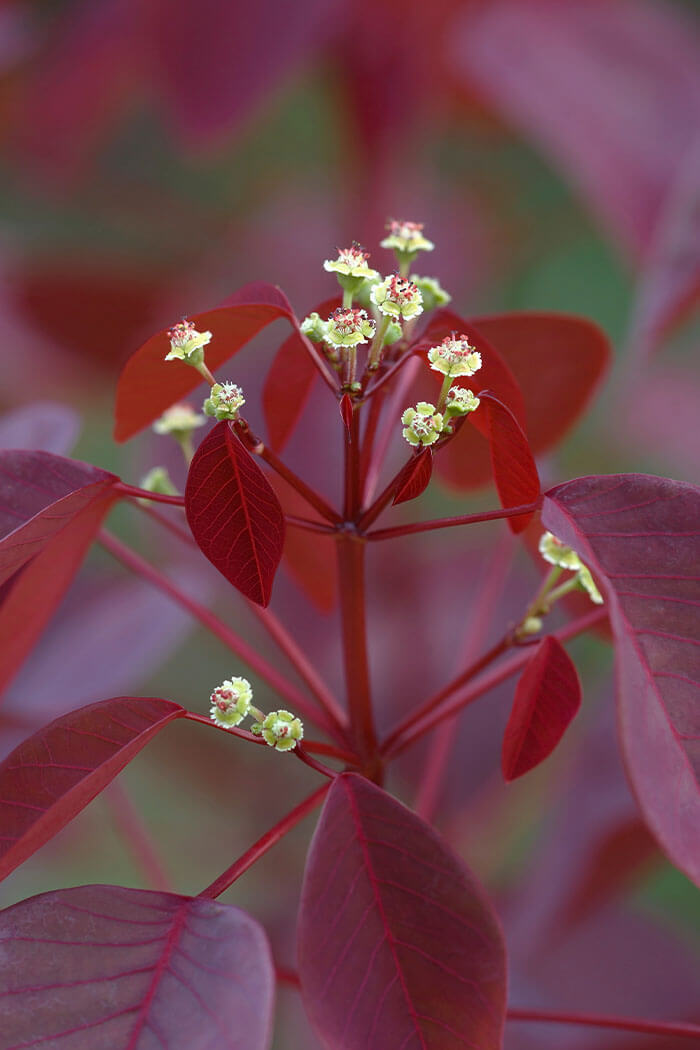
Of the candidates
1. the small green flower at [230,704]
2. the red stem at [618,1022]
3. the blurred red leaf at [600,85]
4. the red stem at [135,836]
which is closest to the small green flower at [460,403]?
the small green flower at [230,704]

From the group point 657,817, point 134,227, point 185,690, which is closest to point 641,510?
point 657,817

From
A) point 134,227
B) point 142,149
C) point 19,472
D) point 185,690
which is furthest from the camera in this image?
point 142,149

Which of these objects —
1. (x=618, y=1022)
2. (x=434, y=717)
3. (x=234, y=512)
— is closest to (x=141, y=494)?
(x=234, y=512)

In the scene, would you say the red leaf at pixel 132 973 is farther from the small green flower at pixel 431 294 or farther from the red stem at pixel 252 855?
the small green flower at pixel 431 294

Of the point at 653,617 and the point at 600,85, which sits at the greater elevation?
the point at 600,85

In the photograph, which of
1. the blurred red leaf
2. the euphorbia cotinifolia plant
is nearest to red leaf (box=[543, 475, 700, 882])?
the euphorbia cotinifolia plant

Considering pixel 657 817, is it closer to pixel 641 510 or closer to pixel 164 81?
pixel 641 510

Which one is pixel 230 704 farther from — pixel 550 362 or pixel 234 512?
pixel 550 362
